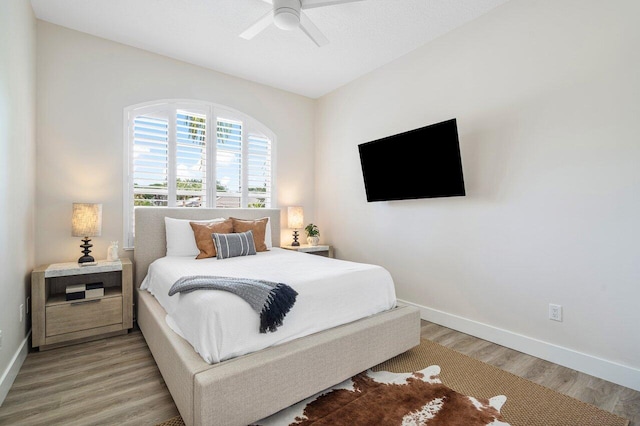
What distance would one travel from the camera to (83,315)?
277 centimetres

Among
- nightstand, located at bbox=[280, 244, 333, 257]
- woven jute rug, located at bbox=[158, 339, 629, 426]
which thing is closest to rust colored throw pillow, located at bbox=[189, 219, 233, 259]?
nightstand, located at bbox=[280, 244, 333, 257]

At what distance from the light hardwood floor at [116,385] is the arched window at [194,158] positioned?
4.20 ft

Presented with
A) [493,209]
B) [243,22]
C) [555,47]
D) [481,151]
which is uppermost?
[243,22]

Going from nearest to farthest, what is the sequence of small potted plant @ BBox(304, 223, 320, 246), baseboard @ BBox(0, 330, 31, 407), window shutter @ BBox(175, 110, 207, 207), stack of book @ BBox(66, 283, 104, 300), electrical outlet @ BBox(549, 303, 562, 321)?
1. baseboard @ BBox(0, 330, 31, 407)
2. electrical outlet @ BBox(549, 303, 562, 321)
3. stack of book @ BBox(66, 283, 104, 300)
4. window shutter @ BBox(175, 110, 207, 207)
5. small potted plant @ BBox(304, 223, 320, 246)

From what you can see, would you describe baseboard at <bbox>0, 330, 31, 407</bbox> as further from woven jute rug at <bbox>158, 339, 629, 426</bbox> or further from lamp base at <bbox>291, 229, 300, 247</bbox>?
lamp base at <bbox>291, 229, 300, 247</bbox>

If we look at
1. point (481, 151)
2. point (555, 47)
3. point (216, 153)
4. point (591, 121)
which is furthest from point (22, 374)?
point (555, 47)

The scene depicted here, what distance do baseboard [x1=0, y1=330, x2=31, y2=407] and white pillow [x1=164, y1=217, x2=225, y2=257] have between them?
127cm

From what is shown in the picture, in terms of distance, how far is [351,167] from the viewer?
434cm

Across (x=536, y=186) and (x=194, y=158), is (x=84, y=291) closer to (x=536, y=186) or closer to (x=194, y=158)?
(x=194, y=158)

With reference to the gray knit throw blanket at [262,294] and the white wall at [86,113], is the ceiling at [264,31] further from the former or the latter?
the gray knit throw blanket at [262,294]

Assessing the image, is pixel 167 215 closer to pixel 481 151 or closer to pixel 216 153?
pixel 216 153

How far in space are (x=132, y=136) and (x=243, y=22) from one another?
172 cm

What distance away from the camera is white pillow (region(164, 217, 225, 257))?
331 centimetres

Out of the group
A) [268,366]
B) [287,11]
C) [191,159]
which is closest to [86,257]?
[191,159]
